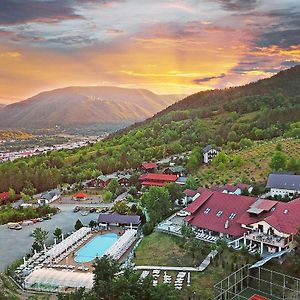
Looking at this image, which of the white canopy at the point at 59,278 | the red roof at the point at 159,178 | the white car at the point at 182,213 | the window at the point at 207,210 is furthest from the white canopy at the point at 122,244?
the red roof at the point at 159,178

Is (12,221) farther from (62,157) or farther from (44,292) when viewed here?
(62,157)

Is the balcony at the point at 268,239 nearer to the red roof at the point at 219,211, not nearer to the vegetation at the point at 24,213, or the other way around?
the red roof at the point at 219,211

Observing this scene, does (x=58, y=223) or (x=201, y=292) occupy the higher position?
(x=201, y=292)

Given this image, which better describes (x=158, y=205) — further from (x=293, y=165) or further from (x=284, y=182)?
(x=293, y=165)

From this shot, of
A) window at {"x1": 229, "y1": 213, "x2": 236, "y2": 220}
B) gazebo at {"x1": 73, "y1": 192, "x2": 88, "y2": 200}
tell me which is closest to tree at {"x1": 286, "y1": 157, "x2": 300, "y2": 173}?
window at {"x1": 229, "y1": 213, "x2": 236, "y2": 220}

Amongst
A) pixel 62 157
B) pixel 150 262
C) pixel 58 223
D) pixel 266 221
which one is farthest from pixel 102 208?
pixel 62 157
